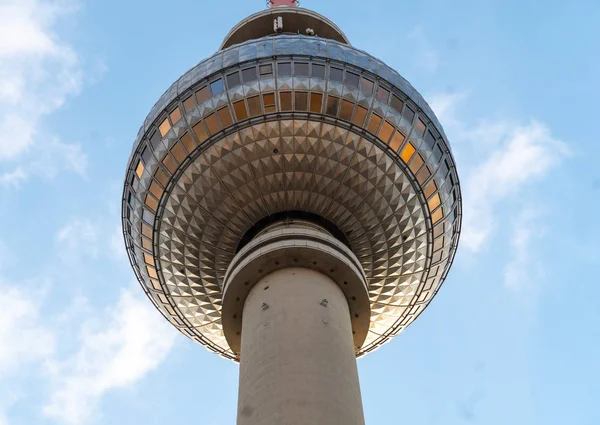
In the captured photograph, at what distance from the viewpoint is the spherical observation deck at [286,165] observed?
24.8 m

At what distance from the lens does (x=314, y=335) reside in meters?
21.0

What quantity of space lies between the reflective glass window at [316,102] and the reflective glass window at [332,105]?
0.30 meters

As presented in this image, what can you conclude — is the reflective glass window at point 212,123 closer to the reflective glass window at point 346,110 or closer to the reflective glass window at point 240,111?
the reflective glass window at point 240,111

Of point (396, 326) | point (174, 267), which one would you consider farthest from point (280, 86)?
point (396, 326)

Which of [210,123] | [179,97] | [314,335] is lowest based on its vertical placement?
[314,335]

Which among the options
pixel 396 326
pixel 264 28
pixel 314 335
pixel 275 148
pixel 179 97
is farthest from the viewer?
pixel 264 28

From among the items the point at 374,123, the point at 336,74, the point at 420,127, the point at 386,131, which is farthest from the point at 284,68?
the point at 420,127

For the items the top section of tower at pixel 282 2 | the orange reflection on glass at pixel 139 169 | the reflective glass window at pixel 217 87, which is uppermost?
the top section of tower at pixel 282 2

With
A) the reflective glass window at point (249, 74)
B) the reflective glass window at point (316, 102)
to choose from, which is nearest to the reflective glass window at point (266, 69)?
the reflective glass window at point (249, 74)

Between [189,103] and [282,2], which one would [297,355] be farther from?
[282,2]

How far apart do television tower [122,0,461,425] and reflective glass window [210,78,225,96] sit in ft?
0.26

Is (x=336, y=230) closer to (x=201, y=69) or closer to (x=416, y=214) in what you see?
(x=416, y=214)

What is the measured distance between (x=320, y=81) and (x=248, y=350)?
1025 cm

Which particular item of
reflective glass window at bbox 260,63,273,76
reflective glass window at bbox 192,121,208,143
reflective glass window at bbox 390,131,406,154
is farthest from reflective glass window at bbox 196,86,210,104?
reflective glass window at bbox 390,131,406,154
